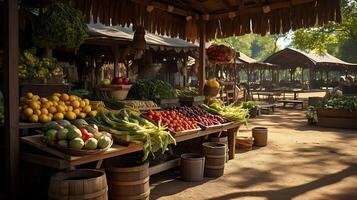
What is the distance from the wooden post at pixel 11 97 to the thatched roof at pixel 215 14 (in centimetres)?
213

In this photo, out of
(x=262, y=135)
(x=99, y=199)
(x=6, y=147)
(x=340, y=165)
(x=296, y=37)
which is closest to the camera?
(x=99, y=199)

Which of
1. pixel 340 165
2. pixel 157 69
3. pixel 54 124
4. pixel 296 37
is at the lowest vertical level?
pixel 340 165

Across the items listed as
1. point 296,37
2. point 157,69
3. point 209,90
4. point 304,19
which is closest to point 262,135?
point 209,90

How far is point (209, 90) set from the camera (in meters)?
8.15

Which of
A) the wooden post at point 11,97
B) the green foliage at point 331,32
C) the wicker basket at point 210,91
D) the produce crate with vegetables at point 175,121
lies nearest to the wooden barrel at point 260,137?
the wicker basket at point 210,91

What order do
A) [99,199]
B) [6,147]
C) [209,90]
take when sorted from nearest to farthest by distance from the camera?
[99,199] < [6,147] < [209,90]

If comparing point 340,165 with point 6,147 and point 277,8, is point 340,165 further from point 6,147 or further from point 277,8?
point 6,147

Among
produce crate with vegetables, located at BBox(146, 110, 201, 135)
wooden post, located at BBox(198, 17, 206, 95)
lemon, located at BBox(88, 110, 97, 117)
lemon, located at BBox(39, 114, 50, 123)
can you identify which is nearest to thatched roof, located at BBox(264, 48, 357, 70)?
wooden post, located at BBox(198, 17, 206, 95)

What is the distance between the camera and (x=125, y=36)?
11.5 metres

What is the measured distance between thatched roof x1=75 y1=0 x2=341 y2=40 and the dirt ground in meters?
2.74

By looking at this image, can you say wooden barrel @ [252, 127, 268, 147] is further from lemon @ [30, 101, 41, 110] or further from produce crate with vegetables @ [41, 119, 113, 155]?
lemon @ [30, 101, 41, 110]

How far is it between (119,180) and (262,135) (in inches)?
200

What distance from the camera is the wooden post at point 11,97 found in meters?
4.06

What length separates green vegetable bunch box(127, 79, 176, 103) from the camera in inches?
260
